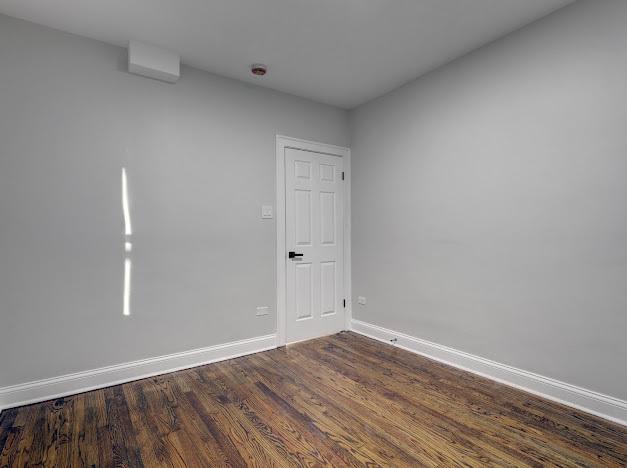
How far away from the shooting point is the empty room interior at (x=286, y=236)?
6.66ft

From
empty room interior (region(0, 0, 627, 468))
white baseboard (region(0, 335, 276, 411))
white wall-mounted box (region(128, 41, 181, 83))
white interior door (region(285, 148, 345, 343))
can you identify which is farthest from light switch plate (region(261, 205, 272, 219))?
white wall-mounted box (region(128, 41, 181, 83))

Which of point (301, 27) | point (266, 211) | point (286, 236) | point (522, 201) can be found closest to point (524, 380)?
point (522, 201)

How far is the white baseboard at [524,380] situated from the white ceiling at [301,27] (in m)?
2.60

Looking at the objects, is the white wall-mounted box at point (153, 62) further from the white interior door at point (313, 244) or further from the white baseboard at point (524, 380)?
the white baseboard at point (524, 380)

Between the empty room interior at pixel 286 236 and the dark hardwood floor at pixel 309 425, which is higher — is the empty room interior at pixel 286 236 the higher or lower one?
the higher one

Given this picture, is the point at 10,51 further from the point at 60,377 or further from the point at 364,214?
the point at 364,214

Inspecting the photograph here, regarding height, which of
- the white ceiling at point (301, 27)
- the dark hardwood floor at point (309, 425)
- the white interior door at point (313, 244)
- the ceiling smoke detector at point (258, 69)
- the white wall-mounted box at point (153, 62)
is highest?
the white ceiling at point (301, 27)

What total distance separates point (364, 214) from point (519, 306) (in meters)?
1.85

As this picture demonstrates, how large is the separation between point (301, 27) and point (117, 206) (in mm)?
1996

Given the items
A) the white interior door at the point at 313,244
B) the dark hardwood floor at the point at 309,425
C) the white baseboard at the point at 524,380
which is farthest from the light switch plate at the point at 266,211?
the white baseboard at the point at 524,380

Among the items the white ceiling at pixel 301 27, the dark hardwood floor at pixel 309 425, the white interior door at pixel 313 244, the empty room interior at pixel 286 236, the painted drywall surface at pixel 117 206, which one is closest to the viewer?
the dark hardwood floor at pixel 309 425

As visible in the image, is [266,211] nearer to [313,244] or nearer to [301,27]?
[313,244]

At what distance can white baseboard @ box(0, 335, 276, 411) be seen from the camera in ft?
7.52

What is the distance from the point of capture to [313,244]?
3.75 metres
